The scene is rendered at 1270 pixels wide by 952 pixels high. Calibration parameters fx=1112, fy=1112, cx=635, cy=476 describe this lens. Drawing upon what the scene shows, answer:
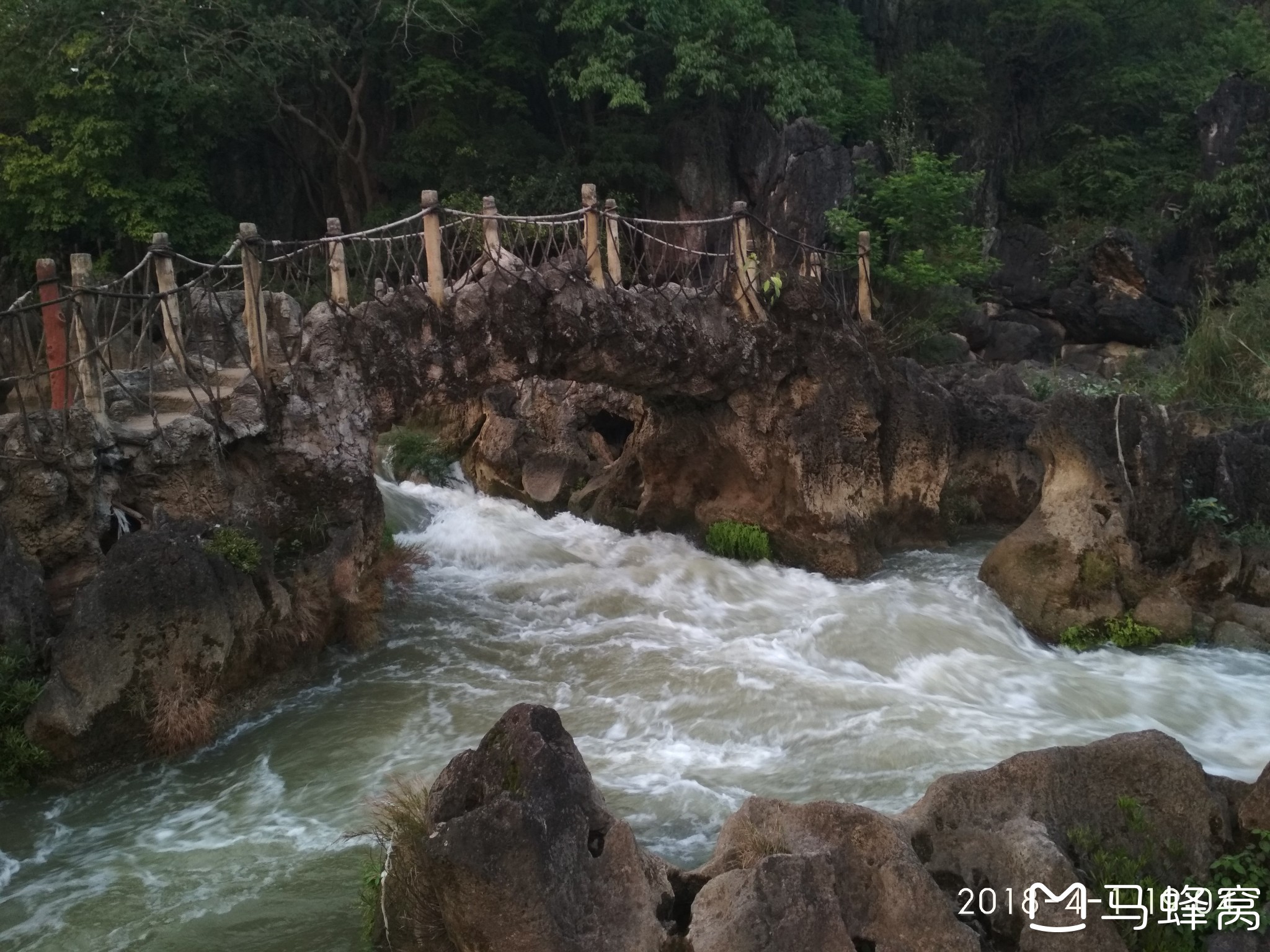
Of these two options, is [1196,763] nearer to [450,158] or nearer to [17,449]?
[17,449]

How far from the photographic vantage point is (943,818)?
4.68 metres

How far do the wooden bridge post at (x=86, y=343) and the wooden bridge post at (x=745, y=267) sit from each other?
641 cm

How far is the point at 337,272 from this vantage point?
382 inches

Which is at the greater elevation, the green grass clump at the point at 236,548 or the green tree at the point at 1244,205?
the green tree at the point at 1244,205

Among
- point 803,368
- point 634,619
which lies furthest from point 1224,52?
point 634,619

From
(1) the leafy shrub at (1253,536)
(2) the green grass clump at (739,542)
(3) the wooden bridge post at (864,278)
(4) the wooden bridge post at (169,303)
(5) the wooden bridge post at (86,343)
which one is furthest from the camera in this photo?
(3) the wooden bridge post at (864,278)

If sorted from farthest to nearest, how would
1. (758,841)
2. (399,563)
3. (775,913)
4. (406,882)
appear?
(399,563) → (406,882) → (758,841) → (775,913)

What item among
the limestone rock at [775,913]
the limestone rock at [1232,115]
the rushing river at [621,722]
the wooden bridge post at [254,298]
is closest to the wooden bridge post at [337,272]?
the wooden bridge post at [254,298]

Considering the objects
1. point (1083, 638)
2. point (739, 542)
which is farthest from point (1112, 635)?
point (739, 542)

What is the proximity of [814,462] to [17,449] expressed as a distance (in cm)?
762

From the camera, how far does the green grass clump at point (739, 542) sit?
1243cm

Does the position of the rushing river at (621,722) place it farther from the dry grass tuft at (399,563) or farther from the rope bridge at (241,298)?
the rope bridge at (241,298)

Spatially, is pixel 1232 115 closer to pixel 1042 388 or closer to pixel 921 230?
pixel 921 230

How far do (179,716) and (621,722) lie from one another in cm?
300
